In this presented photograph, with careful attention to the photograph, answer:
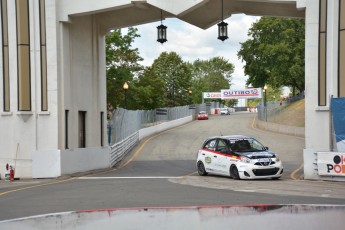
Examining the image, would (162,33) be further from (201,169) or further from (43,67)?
(201,169)

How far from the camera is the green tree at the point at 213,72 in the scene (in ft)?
483

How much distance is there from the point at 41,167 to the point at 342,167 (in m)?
11.6

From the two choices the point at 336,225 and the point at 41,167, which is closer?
the point at 336,225

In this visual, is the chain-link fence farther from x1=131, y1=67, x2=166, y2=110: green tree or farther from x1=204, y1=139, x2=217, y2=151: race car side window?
x1=204, y1=139, x2=217, y2=151: race car side window

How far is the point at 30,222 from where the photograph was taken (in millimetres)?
7621

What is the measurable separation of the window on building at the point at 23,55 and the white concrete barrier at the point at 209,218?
1477cm

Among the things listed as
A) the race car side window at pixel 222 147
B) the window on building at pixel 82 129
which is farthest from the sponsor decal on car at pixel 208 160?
the window on building at pixel 82 129

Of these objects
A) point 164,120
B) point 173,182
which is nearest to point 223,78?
point 164,120

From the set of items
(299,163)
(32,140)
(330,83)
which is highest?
(330,83)

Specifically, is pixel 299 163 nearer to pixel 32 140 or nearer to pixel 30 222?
pixel 32 140

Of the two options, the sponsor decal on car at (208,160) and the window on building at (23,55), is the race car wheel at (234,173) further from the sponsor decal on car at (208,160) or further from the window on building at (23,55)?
the window on building at (23,55)

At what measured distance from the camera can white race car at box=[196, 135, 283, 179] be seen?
17781mm

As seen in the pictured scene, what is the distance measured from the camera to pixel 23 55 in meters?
21.8

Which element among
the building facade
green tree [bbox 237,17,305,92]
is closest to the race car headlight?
the building facade
